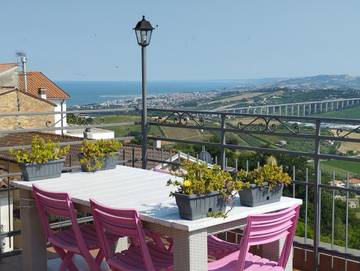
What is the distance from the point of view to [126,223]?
141 inches

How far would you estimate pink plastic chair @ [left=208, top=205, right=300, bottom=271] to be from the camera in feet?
11.5

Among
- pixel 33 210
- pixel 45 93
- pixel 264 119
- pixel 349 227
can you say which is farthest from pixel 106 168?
pixel 45 93

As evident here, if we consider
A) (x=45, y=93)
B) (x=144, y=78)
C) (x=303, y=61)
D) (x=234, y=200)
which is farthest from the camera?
(x=303, y=61)

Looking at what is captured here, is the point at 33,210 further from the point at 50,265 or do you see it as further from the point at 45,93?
the point at 45,93

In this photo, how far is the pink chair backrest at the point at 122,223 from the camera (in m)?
3.55

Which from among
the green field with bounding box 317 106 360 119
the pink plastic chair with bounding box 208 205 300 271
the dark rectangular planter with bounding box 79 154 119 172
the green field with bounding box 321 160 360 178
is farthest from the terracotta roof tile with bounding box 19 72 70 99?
the pink plastic chair with bounding box 208 205 300 271

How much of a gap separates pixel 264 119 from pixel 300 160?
19.3 inches

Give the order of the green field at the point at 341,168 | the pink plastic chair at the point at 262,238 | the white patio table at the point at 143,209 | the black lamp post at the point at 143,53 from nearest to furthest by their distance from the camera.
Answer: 1. the white patio table at the point at 143,209
2. the pink plastic chair at the point at 262,238
3. the green field at the point at 341,168
4. the black lamp post at the point at 143,53

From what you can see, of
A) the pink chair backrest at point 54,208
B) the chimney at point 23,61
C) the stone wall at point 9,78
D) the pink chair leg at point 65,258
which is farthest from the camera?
the chimney at point 23,61

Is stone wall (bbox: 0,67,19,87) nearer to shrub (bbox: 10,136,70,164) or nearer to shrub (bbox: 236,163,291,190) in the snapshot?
shrub (bbox: 10,136,70,164)

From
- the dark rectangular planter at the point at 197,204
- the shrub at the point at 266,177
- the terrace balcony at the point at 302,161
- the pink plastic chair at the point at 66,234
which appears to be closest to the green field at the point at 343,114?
the terrace balcony at the point at 302,161

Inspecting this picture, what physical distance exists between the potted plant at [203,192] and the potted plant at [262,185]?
6.6 inches

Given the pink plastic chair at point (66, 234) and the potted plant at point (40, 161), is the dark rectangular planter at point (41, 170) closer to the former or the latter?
the potted plant at point (40, 161)

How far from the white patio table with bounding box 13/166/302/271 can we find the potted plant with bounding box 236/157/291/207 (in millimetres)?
54
